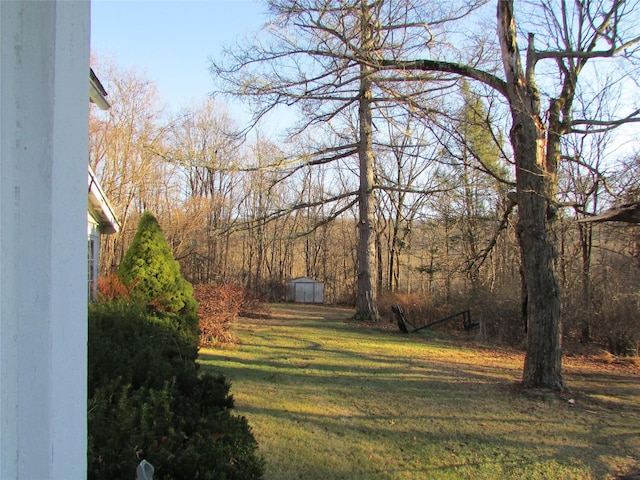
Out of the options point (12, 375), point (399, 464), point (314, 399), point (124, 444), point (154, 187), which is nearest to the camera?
point (12, 375)

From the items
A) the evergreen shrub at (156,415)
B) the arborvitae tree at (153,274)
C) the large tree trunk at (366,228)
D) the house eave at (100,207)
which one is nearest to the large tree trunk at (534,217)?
the evergreen shrub at (156,415)

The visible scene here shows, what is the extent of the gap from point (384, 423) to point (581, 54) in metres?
6.48

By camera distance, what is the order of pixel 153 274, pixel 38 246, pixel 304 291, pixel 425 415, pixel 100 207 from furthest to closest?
pixel 304 291 < pixel 100 207 < pixel 153 274 < pixel 425 415 < pixel 38 246

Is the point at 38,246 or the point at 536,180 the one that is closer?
the point at 38,246

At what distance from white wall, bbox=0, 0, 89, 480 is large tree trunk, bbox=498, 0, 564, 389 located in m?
7.01

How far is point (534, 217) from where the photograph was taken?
684 centimetres

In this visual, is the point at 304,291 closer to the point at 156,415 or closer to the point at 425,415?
the point at 425,415

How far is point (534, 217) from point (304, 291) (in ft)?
72.7

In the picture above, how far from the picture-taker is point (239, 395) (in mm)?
6359

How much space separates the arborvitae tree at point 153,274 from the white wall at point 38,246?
303 inches

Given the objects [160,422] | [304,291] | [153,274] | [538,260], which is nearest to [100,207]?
[153,274]

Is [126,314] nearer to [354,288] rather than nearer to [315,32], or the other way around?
[315,32]

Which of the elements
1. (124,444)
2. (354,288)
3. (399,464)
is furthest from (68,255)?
(354,288)

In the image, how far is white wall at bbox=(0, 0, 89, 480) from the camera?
89cm
